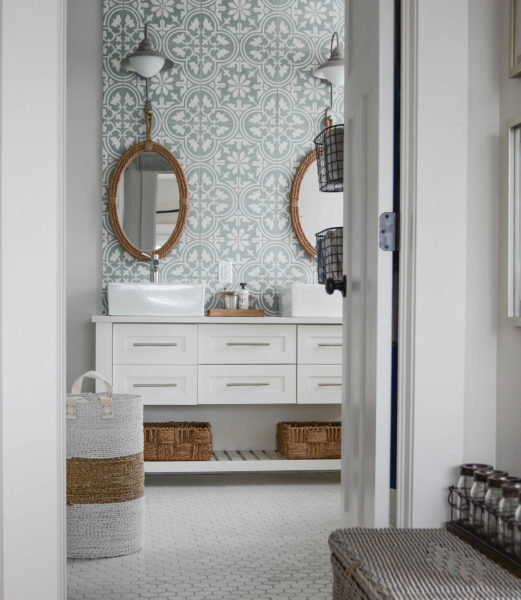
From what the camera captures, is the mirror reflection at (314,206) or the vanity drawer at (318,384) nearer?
the vanity drawer at (318,384)

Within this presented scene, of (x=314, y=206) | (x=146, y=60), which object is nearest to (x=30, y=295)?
(x=146, y=60)

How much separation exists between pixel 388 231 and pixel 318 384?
7.55 ft

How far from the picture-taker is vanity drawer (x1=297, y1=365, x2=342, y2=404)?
13.1 feet

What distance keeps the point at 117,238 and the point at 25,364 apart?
9.38 ft

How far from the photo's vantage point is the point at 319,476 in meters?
4.26

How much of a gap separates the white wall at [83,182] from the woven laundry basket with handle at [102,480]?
155cm

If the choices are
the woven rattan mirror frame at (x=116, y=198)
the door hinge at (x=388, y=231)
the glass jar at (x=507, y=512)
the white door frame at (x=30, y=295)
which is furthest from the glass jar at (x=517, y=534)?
the woven rattan mirror frame at (x=116, y=198)

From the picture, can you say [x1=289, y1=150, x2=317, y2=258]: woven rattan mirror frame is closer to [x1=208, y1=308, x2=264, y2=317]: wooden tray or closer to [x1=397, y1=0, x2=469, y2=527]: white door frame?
[x1=208, y1=308, x2=264, y2=317]: wooden tray

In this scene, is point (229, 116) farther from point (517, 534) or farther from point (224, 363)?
point (517, 534)

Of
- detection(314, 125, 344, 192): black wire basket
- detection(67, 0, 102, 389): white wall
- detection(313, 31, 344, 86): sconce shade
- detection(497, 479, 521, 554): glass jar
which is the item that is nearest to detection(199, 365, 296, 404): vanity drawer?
detection(67, 0, 102, 389): white wall

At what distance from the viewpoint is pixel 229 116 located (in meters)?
4.46

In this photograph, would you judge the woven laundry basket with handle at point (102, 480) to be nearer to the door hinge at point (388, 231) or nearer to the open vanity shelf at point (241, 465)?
the open vanity shelf at point (241, 465)

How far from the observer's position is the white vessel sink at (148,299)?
3955 mm

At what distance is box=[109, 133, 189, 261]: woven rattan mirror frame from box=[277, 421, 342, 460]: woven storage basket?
1.28m
